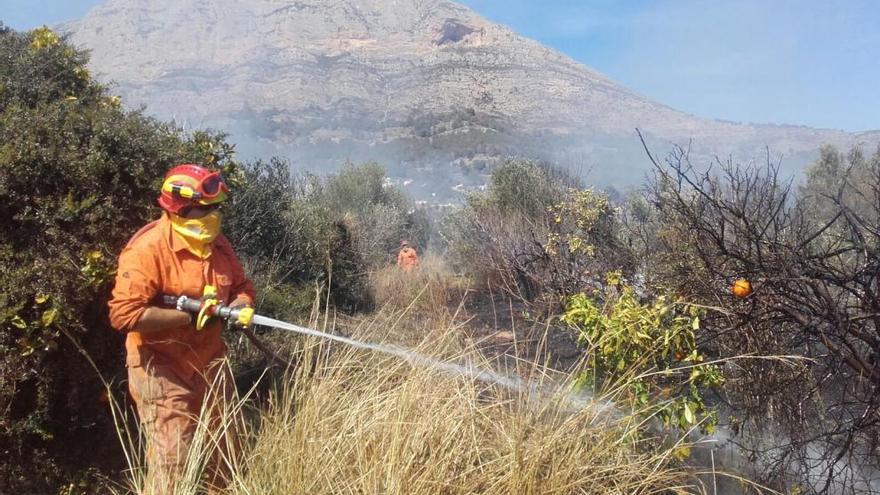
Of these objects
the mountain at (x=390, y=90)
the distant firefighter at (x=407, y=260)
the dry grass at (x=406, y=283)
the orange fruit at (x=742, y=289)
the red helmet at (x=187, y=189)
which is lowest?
the dry grass at (x=406, y=283)

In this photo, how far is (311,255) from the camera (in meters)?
9.16

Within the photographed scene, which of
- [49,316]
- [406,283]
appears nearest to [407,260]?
[406,283]

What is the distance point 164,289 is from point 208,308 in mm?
220

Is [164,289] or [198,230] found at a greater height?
[198,230]

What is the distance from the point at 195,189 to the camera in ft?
9.71

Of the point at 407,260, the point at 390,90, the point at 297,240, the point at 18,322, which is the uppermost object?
the point at 390,90

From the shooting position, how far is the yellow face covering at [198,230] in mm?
3012

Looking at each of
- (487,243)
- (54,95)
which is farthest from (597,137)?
(54,95)

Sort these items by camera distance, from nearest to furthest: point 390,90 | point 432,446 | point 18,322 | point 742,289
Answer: point 432,446 < point 18,322 < point 742,289 < point 390,90

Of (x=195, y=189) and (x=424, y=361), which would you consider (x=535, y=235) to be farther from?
(x=195, y=189)

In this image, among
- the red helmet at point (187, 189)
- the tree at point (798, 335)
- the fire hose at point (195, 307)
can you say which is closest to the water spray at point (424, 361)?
the fire hose at point (195, 307)

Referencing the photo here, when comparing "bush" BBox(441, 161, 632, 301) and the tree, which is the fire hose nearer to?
"bush" BBox(441, 161, 632, 301)

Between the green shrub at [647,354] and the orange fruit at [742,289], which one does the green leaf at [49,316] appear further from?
the orange fruit at [742,289]

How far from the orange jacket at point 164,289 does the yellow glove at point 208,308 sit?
0.17 ft
